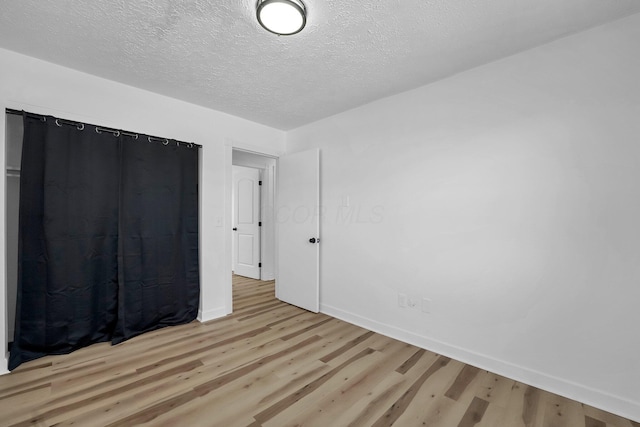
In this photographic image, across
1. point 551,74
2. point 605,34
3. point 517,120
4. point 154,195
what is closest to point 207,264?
point 154,195

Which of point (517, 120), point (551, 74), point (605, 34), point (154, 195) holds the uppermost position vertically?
point (605, 34)

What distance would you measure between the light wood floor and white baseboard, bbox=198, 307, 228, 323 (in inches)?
15.1

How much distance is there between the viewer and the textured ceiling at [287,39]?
5.48 feet

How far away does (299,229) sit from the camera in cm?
371

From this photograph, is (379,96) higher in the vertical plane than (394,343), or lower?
higher

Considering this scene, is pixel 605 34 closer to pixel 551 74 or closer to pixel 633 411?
pixel 551 74

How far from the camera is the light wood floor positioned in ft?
5.50

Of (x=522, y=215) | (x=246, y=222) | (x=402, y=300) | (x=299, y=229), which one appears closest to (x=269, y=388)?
(x=402, y=300)

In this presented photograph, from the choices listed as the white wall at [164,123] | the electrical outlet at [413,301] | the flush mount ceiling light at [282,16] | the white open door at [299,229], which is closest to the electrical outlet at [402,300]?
the electrical outlet at [413,301]

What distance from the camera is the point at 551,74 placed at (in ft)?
6.56

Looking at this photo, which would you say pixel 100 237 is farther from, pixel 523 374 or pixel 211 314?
pixel 523 374

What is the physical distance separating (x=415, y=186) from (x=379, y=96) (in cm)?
106

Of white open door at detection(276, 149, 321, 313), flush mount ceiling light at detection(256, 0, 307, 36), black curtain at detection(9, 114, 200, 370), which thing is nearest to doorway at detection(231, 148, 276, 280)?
white open door at detection(276, 149, 321, 313)

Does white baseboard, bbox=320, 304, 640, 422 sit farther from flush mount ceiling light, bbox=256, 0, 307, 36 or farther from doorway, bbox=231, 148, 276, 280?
flush mount ceiling light, bbox=256, 0, 307, 36
